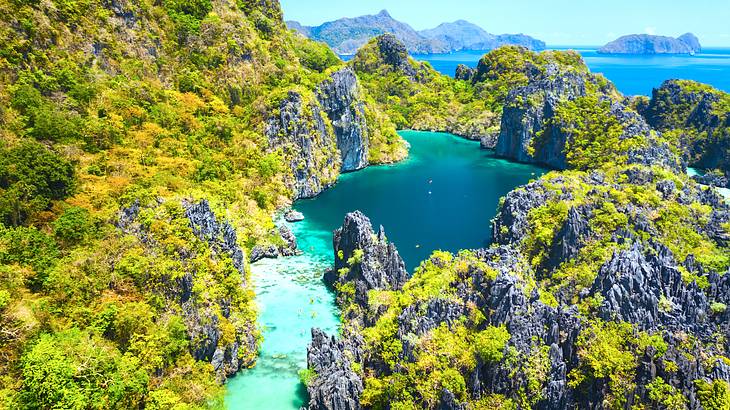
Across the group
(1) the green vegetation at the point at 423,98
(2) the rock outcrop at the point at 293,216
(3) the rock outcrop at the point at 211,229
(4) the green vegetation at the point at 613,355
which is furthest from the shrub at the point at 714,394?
(1) the green vegetation at the point at 423,98

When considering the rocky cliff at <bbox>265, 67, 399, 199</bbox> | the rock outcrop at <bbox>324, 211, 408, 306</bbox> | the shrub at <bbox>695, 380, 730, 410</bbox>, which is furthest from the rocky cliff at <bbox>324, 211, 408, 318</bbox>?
the rocky cliff at <bbox>265, 67, 399, 199</bbox>

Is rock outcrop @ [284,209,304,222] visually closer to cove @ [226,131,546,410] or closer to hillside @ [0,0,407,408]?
cove @ [226,131,546,410]

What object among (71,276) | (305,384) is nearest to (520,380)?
(305,384)

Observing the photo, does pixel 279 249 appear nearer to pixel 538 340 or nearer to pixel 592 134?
pixel 538 340

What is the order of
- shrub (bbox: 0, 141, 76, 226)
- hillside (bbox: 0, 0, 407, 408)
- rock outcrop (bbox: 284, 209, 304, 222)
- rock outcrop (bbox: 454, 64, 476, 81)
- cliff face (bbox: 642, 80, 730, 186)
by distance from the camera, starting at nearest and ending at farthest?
hillside (bbox: 0, 0, 407, 408) < shrub (bbox: 0, 141, 76, 226) < rock outcrop (bbox: 284, 209, 304, 222) < cliff face (bbox: 642, 80, 730, 186) < rock outcrop (bbox: 454, 64, 476, 81)

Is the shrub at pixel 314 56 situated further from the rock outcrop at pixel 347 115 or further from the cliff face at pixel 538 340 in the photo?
the cliff face at pixel 538 340

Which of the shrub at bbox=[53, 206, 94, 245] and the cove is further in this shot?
the cove
